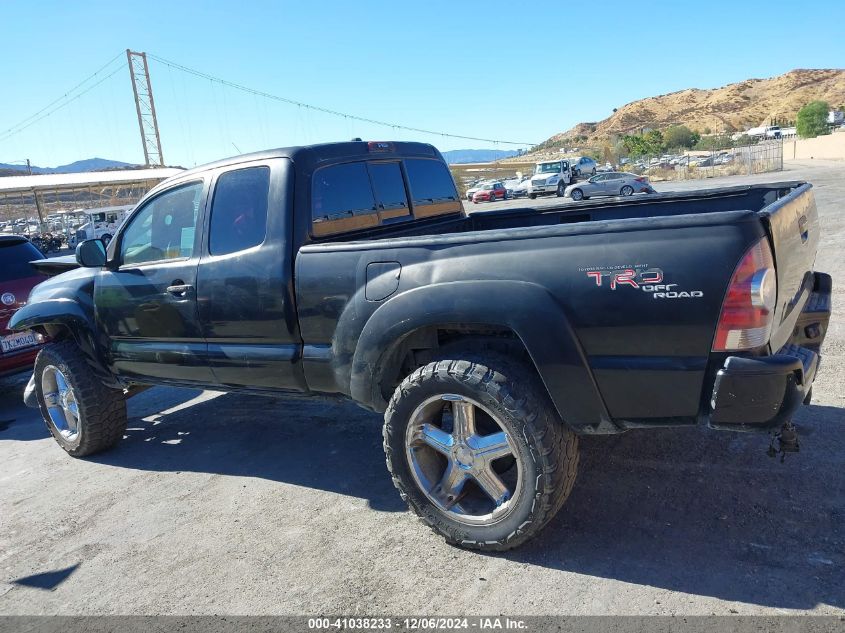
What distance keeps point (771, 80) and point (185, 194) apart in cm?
16822

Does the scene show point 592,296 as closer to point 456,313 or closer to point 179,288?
point 456,313

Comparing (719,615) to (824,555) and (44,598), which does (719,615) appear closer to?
(824,555)

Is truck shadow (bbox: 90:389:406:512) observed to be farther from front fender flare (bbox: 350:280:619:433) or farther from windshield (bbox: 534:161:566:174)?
windshield (bbox: 534:161:566:174)

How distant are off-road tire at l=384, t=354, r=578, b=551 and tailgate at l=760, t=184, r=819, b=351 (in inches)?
38.9

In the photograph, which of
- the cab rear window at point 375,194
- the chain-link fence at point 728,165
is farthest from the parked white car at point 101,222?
the chain-link fence at point 728,165

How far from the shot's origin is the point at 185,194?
167 inches

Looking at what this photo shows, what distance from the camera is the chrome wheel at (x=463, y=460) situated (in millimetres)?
3000

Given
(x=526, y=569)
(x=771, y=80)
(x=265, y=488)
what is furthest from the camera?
(x=771, y=80)

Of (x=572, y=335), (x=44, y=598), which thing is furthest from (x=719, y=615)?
(x=44, y=598)

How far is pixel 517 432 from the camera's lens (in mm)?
2832

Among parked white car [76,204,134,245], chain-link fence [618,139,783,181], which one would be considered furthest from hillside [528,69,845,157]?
parked white car [76,204,134,245]

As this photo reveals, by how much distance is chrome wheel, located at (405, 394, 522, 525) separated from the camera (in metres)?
3.00

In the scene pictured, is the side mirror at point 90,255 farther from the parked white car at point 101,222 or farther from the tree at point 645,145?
the tree at point 645,145

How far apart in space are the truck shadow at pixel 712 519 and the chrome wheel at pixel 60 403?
12.3ft
